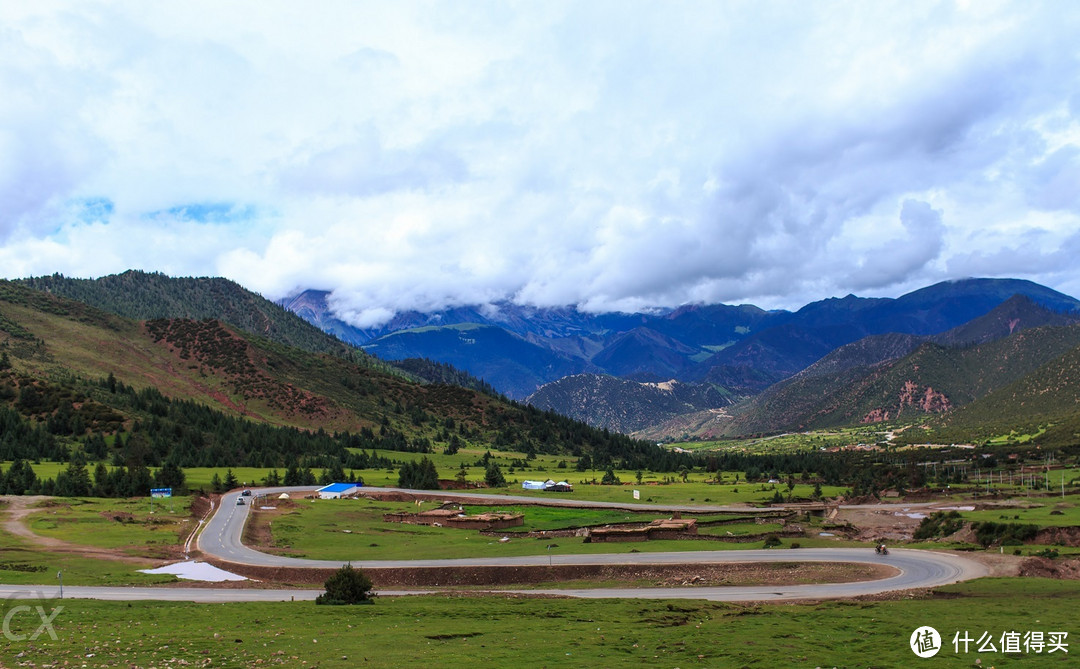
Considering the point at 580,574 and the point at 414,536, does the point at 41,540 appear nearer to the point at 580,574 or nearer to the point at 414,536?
the point at 414,536

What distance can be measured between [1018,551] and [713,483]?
83.4 m

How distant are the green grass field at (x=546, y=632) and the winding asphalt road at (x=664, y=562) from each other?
432cm

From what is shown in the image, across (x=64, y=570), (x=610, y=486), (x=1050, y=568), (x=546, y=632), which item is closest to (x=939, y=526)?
(x=1050, y=568)

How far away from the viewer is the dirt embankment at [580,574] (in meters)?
48.0

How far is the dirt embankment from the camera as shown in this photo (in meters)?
48.0

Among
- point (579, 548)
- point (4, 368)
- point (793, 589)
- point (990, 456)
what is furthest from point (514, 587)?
point (4, 368)

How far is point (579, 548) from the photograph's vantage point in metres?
59.8

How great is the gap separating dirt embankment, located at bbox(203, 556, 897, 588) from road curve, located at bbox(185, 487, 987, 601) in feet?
3.51


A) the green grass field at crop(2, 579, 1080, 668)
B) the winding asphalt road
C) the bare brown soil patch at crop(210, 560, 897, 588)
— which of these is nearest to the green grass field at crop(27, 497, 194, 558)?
the winding asphalt road

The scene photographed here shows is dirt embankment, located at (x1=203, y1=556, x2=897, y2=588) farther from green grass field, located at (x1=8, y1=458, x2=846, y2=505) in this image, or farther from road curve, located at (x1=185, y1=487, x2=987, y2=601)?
A: green grass field, located at (x1=8, y1=458, x2=846, y2=505)

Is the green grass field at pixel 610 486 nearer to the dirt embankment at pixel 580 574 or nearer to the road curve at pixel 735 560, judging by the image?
the road curve at pixel 735 560

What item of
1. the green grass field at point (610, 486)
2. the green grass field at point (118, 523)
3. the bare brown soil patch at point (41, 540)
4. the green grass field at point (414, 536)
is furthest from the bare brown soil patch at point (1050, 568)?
the green grass field at point (118, 523)

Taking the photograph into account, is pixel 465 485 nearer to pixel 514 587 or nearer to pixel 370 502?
pixel 370 502

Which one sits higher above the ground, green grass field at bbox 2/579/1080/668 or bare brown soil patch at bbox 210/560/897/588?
green grass field at bbox 2/579/1080/668
